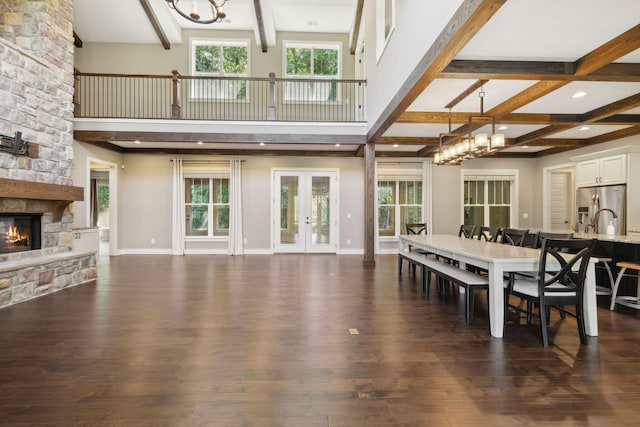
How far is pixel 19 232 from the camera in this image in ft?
14.5

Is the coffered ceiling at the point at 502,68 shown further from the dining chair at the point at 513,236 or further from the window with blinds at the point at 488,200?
the dining chair at the point at 513,236

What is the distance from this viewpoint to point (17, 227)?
14.4 feet

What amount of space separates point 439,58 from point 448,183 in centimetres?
635

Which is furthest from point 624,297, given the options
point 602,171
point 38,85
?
point 38,85

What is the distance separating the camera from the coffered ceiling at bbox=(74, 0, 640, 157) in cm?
267

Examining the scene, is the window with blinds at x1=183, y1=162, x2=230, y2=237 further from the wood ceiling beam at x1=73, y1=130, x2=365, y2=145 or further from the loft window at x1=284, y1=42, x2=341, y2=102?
the loft window at x1=284, y1=42, x2=341, y2=102

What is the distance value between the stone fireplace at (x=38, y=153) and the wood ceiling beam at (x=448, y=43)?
4892 millimetres

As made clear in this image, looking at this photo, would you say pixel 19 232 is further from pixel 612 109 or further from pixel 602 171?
pixel 602 171

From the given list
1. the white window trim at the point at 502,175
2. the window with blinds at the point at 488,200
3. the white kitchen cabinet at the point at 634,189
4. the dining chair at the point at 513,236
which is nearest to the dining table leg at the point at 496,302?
the dining chair at the point at 513,236

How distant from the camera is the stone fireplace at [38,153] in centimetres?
398

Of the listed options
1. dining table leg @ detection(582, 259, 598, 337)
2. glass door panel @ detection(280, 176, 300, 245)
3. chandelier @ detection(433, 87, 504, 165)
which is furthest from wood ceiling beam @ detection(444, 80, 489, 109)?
glass door panel @ detection(280, 176, 300, 245)

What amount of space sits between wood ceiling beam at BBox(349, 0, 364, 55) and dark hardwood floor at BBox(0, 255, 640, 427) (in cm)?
676

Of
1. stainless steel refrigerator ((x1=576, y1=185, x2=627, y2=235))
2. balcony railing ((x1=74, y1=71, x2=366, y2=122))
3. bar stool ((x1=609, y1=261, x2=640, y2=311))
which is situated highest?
balcony railing ((x1=74, y1=71, x2=366, y2=122))

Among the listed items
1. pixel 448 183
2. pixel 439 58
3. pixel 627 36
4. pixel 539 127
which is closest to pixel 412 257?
pixel 439 58
